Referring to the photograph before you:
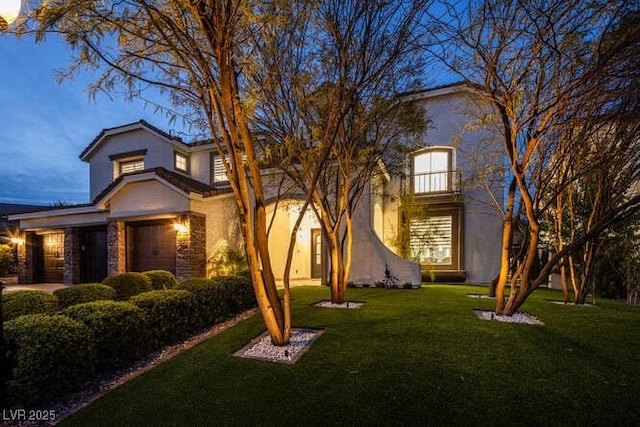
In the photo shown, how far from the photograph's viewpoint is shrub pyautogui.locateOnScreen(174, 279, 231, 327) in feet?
17.7

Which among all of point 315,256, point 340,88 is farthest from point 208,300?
point 315,256

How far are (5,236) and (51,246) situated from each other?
6.04 meters

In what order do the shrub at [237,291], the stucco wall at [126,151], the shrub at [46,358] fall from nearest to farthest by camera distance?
the shrub at [46,358] → the shrub at [237,291] → the stucco wall at [126,151]

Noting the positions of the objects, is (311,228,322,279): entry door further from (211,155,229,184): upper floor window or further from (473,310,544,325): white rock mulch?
(473,310,544,325): white rock mulch

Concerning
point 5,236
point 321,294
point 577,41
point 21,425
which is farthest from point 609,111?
point 5,236

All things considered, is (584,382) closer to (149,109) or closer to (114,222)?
(149,109)

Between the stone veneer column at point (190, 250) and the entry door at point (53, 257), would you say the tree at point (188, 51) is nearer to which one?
the stone veneer column at point (190, 250)

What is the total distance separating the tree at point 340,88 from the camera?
15.0 feet

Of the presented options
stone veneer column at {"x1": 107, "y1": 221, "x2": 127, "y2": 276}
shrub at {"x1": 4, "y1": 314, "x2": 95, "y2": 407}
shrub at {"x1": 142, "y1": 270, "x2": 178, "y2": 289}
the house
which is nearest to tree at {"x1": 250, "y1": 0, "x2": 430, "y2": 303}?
the house

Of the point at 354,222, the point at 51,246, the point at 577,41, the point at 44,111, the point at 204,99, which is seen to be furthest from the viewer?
the point at 44,111

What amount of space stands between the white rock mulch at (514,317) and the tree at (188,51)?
398 cm

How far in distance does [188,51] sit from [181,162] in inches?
453

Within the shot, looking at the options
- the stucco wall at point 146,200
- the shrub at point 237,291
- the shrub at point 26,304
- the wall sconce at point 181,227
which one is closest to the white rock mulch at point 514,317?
the shrub at point 237,291

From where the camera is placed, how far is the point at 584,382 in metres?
3.06
